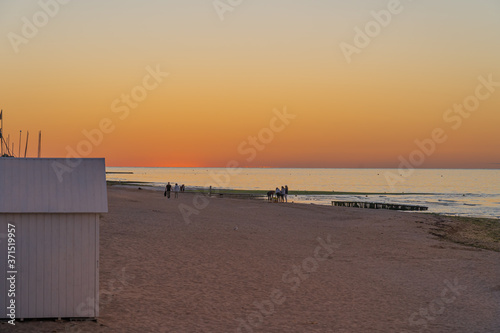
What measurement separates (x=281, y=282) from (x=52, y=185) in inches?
376

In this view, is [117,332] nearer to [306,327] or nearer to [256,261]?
[306,327]

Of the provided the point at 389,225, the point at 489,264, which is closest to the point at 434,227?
the point at 389,225

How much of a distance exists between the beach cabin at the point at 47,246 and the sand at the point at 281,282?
1.64 ft

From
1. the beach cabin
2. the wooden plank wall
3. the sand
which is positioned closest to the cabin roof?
the beach cabin

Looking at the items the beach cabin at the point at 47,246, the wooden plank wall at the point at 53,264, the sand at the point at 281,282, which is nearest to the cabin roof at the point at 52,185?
the beach cabin at the point at 47,246

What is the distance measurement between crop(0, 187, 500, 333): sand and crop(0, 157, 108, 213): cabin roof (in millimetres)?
2721

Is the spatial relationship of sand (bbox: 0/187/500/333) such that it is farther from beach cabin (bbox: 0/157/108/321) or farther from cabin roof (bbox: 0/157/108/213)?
cabin roof (bbox: 0/157/108/213)

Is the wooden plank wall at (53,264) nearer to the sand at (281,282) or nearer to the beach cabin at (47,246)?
the beach cabin at (47,246)

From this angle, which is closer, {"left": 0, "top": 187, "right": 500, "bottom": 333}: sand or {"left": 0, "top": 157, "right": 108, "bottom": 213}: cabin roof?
{"left": 0, "top": 157, "right": 108, "bottom": 213}: cabin roof

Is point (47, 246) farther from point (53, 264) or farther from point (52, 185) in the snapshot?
point (52, 185)

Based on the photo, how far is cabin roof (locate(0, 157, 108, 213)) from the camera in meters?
11.6

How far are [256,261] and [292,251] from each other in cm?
362

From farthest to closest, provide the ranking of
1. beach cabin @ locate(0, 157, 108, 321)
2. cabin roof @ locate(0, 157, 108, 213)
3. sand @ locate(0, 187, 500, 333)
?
sand @ locate(0, 187, 500, 333), cabin roof @ locate(0, 157, 108, 213), beach cabin @ locate(0, 157, 108, 321)

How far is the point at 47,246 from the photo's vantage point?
1163 cm
